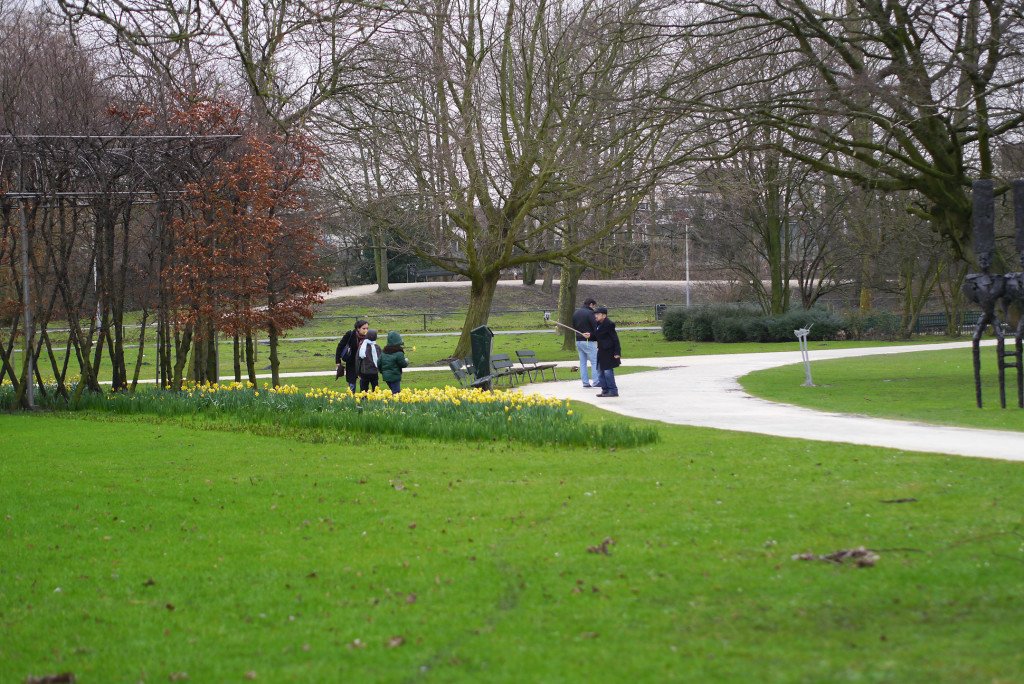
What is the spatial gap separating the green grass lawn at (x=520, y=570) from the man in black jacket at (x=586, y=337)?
10525 mm

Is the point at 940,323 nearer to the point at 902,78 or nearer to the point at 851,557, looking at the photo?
the point at 902,78

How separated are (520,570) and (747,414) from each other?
971 centimetres

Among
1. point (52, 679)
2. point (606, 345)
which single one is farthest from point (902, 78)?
point (52, 679)

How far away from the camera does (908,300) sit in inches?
1785

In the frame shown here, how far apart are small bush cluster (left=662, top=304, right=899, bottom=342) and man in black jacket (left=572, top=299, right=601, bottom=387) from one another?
66.1ft

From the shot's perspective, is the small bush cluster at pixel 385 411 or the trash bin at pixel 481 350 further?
the trash bin at pixel 481 350

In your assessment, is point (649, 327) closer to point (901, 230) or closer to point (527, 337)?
point (527, 337)

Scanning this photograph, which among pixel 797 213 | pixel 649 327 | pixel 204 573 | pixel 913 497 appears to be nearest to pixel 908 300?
pixel 797 213

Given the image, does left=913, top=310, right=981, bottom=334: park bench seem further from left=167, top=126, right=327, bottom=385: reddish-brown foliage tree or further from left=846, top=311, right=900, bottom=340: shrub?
left=167, top=126, right=327, bottom=385: reddish-brown foliage tree

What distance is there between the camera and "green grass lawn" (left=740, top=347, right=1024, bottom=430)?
15.2 m

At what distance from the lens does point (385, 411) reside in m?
15.0

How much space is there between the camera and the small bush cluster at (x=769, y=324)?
4141cm

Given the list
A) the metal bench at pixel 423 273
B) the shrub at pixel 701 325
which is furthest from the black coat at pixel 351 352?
the metal bench at pixel 423 273

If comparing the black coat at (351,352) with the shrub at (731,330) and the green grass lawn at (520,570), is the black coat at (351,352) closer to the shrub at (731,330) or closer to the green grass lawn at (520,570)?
the green grass lawn at (520,570)
